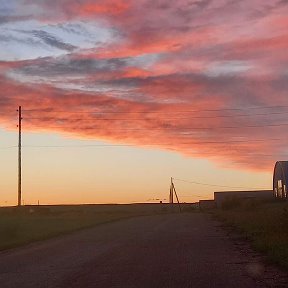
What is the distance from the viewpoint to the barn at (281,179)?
7294 cm

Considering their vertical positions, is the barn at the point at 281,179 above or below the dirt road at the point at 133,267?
above

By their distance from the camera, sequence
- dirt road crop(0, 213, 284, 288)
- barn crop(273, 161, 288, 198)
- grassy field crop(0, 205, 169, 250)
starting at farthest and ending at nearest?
barn crop(273, 161, 288, 198), grassy field crop(0, 205, 169, 250), dirt road crop(0, 213, 284, 288)

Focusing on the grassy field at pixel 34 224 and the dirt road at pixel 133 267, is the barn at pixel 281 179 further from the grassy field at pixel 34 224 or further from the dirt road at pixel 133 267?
the dirt road at pixel 133 267

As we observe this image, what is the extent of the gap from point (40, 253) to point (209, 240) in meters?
7.87

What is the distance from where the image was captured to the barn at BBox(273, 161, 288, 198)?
72938 millimetres

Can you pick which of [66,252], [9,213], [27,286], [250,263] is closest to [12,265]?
[66,252]

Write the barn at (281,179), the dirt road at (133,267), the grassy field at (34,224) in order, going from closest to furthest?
1. the dirt road at (133,267)
2. the grassy field at (34,224)
3. the barn at (281,179)

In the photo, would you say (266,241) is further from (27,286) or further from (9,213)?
(9,213)

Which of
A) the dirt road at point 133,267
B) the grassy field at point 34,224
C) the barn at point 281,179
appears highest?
the barn at point 281,179

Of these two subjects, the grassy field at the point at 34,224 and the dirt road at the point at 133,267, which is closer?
the dirt road at the point at 133,267

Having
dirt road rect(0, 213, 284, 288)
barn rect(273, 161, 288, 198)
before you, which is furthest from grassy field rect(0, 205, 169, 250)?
barn rect(273, 161, 288, 198)

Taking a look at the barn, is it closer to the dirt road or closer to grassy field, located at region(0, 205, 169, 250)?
grassy field, located at region(0, 205, 169, 250)

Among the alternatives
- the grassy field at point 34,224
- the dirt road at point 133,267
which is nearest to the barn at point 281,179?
the grassy field at point 34,224

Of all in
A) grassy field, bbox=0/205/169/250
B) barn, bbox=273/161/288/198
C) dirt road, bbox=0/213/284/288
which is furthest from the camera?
barn, bbox=273/161/288/198
